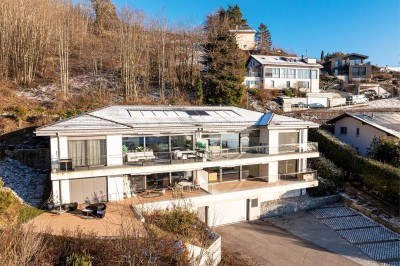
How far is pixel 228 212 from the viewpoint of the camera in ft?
68.2

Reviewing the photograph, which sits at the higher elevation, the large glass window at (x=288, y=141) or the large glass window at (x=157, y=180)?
the large glass window at (x=288, y=141)

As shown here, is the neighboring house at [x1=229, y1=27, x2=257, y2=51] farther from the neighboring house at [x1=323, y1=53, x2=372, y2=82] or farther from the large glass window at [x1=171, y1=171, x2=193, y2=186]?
the large glass window at [x1=171, y1=171, x2=193, y2=186]

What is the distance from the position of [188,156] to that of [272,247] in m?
8.16

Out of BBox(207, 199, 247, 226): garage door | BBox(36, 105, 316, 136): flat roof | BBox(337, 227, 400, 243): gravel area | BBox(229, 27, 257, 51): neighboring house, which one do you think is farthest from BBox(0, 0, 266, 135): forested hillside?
BBox(229, 27, 257, 51): neighboring house

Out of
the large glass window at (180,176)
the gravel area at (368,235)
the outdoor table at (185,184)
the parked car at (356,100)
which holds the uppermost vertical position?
the parked car at (356,100)

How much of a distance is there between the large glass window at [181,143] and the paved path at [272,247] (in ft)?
20.9

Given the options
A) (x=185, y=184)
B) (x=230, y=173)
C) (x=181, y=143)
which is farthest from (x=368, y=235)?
(x=181, y=143)

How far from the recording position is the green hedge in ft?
70.7

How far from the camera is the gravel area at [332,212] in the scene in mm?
21922

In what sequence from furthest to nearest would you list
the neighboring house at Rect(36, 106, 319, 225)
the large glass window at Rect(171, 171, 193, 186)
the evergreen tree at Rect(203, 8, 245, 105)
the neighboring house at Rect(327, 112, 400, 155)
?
the evergreen tree at Rect(203, 8, 245, 105) → the neighboring house at Rect(327, 112, 400, 155) → the large glass window at Rect(171, 171, 193, 186) → the neighboring house at Rect(36, 106, 319, 225)

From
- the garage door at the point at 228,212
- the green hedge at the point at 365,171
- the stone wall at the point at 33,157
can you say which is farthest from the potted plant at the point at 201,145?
the green hedge at the point at 365,171

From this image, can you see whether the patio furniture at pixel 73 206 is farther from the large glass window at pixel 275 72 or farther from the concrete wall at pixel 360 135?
the large glass window at pixel 275 72

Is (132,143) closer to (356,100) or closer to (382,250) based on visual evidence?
(382,250)

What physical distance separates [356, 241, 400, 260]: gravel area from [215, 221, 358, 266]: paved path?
5.98 ft
